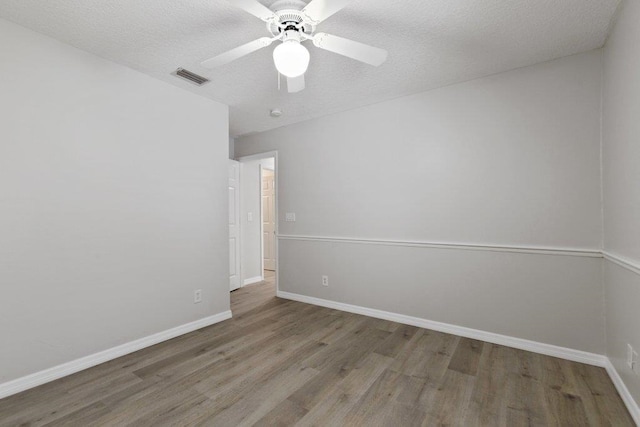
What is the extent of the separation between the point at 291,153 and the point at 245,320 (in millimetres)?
2233

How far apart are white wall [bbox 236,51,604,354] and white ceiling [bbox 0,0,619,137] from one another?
0.35 metres

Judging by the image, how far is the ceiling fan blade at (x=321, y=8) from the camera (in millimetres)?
1448

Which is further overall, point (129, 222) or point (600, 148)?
point (129, 222)

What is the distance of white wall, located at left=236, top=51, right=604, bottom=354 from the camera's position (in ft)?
7.68

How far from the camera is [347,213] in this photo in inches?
141

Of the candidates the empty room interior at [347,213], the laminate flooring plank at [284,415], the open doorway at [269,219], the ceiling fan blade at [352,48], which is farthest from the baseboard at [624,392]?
the open doorway at [269,219]

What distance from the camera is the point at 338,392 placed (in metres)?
1.94

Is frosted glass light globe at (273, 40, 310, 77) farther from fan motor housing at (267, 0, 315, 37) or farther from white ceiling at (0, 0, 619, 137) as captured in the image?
white ceiling at (0, 0, 619, 137)

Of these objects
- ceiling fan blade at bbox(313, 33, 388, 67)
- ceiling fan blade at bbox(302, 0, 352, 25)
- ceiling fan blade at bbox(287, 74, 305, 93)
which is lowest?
ceiling fan blade at bbox(287, 74, 305, 93)

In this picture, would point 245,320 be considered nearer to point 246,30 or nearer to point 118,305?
point 118,305

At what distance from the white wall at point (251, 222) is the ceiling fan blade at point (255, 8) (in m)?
3.18

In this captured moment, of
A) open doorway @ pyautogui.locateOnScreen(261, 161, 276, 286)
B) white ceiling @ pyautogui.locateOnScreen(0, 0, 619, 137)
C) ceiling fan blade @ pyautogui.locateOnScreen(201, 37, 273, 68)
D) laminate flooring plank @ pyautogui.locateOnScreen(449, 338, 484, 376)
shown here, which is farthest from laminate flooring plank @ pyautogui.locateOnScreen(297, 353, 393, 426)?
open doorway @ pyautogui.locateOnScreen(261, 161, 276, 286)

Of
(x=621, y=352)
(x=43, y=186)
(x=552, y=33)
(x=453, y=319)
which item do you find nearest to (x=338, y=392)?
(x=453, y=319)

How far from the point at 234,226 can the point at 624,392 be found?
4368mm
